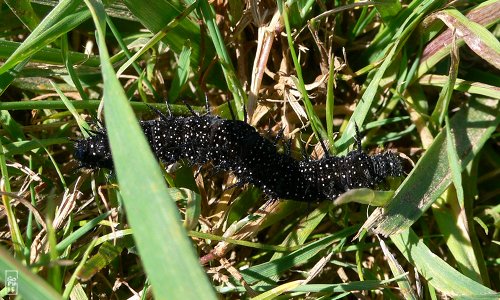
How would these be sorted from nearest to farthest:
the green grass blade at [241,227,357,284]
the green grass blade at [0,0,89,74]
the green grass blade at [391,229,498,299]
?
the green grass blade at [0,0,89,74]
the green grass blade at [391,229,498,299]
the green grass blade at [241,227,357,284]

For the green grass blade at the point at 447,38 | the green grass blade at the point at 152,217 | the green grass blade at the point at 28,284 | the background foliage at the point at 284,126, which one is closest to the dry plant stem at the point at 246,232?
the background foliage at the point at 284,126

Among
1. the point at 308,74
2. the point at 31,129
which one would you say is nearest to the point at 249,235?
the point at 308,74

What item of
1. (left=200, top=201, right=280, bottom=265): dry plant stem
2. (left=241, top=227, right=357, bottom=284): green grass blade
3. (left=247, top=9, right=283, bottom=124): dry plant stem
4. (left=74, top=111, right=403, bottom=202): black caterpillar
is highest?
(left=247, top=9, right=283, bottom=124): dry plant stem

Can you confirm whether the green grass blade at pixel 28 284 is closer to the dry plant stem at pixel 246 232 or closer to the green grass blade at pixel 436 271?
the dry plant stem at pixel 246 232

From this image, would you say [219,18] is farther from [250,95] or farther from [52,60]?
[52,60]

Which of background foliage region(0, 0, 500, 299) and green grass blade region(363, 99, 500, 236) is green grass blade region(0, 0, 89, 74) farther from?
green grass blade region(363, 99, 500, 236)

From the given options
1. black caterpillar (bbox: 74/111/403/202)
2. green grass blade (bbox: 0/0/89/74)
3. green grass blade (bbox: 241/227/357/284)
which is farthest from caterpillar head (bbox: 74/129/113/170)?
green grass blade (bbox: 241/227/357/284)

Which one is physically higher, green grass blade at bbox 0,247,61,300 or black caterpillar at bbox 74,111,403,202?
black caterpillar at bbox 74,111,403,202
